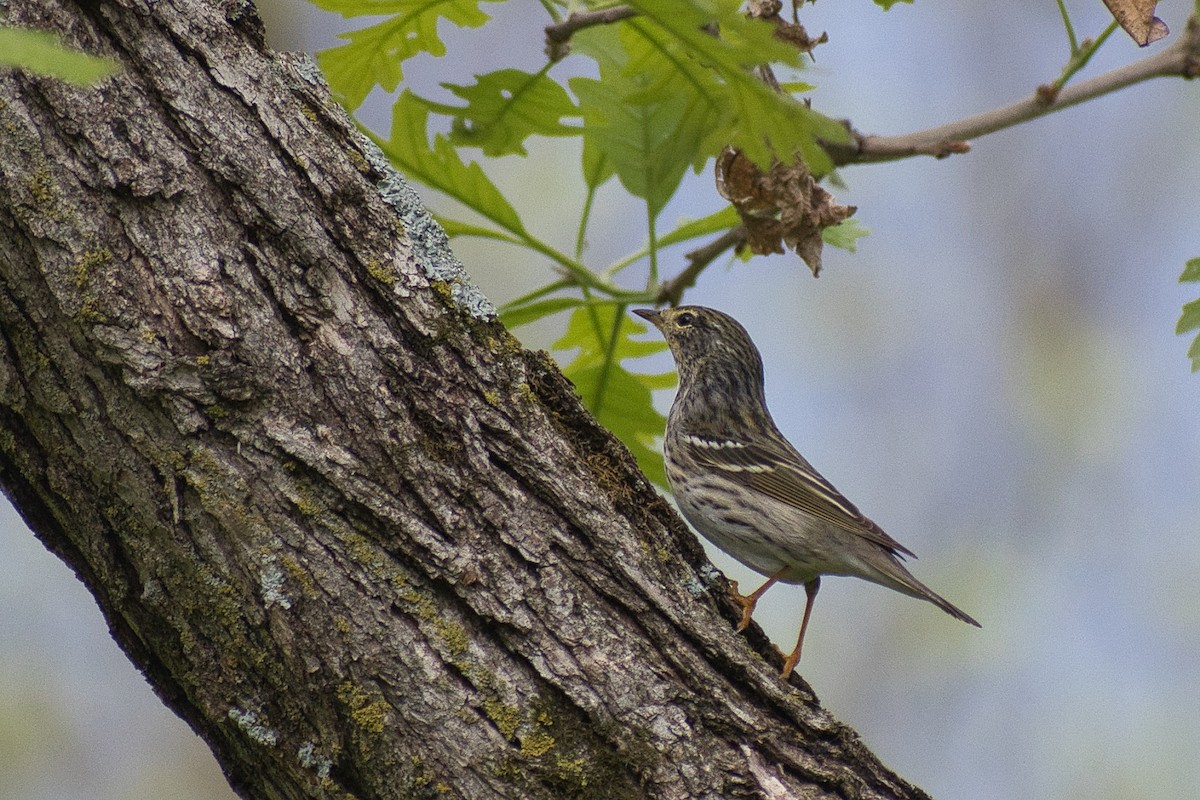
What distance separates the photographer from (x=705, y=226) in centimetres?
369

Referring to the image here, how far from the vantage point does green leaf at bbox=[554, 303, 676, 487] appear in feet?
12.5

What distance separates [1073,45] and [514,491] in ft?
6.23

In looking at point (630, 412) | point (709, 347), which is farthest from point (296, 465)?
point (709, 347)

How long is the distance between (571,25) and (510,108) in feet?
1.58

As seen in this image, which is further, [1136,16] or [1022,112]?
[1022,112]

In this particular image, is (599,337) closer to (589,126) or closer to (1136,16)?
(589,126)

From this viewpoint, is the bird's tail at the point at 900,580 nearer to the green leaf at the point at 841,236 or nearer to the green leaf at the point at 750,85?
the green leaf at the point at 841,236

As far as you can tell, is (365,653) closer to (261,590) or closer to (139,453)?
(261,590)

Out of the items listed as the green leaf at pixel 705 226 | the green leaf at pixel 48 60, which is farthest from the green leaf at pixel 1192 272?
the green leaf at pixel 48 60

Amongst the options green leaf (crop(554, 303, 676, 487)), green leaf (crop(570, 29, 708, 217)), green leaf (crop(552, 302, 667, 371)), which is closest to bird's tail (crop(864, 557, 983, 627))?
green leaf (crop(554, 303, 676, 487))

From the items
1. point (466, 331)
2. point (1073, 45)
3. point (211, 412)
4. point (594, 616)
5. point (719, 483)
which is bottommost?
point (211, 412)

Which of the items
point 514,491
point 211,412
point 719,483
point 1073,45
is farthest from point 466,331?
point 719,483

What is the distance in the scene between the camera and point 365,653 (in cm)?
246

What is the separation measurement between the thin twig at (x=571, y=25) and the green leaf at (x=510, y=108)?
0.19 m
